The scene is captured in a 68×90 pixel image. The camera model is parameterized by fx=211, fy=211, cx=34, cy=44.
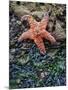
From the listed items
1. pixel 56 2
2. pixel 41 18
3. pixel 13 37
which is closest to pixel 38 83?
pixel 13 37

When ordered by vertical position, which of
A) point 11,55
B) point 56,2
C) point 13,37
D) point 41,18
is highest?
point 56,2

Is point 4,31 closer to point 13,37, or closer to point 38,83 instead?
point 13,37

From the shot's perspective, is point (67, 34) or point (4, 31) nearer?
point (4, 31)

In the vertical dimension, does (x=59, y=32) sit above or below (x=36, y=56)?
→ above

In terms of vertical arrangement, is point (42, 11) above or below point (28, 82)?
above

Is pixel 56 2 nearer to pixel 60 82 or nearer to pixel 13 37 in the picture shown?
pixel 13 37

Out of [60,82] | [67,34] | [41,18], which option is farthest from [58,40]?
[60,82]
